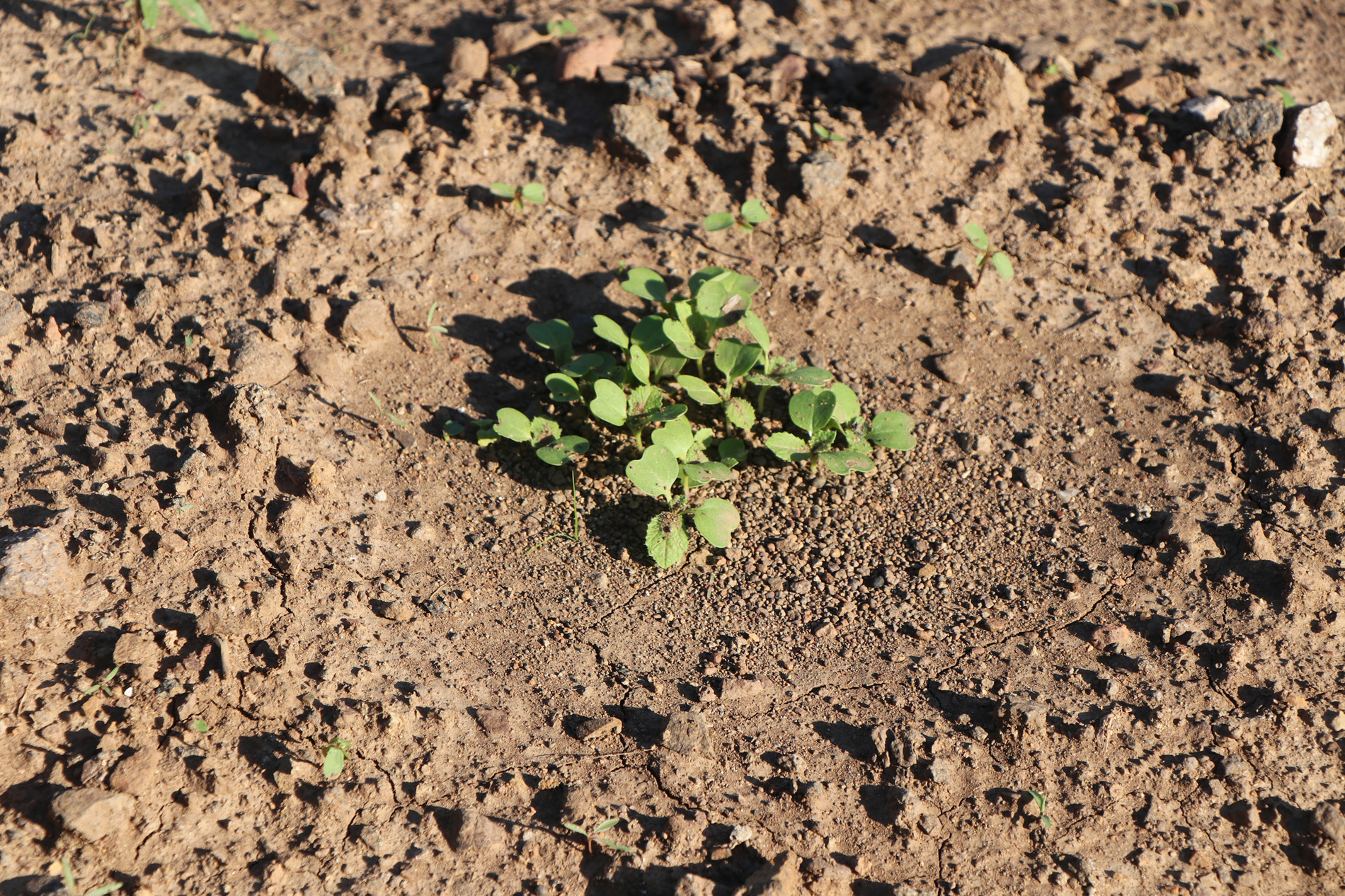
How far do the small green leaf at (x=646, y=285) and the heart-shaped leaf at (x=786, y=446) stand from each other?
66 cm

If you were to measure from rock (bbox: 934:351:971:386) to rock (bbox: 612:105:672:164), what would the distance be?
132 cm

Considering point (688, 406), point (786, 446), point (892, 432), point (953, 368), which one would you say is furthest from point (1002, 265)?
point (688, 406)

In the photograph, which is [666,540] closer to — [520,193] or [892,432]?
[892,432]

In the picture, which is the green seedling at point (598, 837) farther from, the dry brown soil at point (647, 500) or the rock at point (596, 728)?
the rock at point (596, 728)

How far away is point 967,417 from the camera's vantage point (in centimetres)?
323

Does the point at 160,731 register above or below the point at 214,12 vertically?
below

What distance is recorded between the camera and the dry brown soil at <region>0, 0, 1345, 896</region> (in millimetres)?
2334

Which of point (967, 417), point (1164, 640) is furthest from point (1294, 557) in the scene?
point (967, 417)

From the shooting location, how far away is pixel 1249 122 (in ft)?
12.3

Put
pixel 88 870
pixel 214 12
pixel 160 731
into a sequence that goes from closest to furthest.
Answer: pixel 88 870, pixel 160 731, pixel 214 12

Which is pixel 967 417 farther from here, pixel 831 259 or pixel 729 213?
pixel 729 213

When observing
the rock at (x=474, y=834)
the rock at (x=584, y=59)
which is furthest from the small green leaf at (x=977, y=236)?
the rock at (x=474, y=834)

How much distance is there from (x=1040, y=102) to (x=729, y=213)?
139 cm

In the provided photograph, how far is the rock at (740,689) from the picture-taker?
8.53 feet
